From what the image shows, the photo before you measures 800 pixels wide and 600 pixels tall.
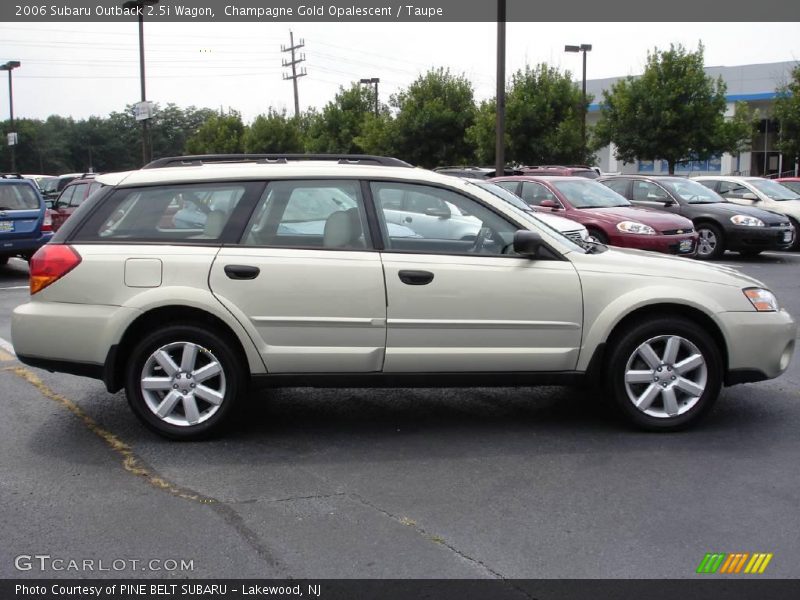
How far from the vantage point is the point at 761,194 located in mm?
18734

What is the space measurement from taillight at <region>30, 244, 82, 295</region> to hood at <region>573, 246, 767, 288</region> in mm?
3058

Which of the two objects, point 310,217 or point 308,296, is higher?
point 310,217

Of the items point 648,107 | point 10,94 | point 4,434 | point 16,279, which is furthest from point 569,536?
point 10,94

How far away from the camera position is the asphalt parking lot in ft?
12.3

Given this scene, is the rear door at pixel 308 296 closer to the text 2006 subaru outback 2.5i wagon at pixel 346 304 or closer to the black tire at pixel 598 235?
the text 2006 subaru outback 2.5i wagon at pixel 346 304

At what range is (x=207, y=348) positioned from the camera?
5.29 meters

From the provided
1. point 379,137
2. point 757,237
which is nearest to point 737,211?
point 757,237

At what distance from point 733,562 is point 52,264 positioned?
4.07 m

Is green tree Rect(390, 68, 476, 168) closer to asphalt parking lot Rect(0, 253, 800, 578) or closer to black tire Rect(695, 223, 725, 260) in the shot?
black tire Rect(695, 223, 725, 260)

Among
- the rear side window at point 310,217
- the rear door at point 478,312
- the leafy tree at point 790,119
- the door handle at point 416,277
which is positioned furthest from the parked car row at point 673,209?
the leafy tree at point 790,119

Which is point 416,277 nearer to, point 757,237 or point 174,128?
point 757,237

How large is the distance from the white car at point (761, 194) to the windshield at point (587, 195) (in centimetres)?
427

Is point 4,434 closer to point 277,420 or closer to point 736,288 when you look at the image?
point 277,420
